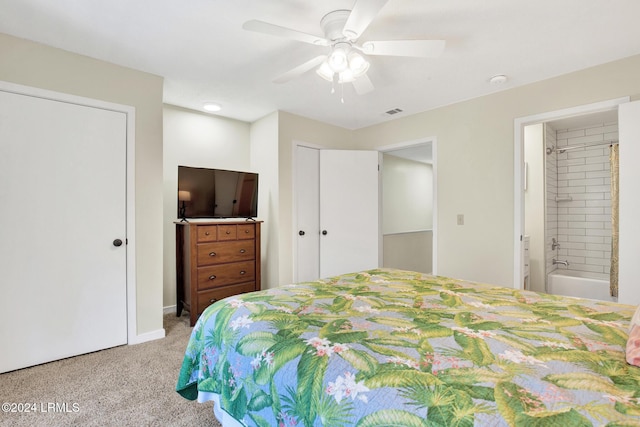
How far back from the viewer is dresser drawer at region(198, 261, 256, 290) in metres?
3.07

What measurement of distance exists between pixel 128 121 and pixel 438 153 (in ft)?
10.4

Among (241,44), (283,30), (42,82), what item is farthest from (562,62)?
(42,82)

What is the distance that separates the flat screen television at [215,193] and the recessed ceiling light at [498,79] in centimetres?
260

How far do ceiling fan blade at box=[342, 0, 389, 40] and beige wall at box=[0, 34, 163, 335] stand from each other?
1973 millimetres

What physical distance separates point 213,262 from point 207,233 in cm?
32

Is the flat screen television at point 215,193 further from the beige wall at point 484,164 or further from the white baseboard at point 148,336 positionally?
the beige wall at point 484,164

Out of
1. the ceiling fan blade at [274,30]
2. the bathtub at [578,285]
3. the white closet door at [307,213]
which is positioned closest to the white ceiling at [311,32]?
the ceiling fan blade at [274,30]


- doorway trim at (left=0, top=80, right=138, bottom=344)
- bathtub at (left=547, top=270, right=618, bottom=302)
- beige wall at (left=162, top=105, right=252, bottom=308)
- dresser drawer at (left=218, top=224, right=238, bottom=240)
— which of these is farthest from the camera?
bathtub at (left=547, top=270, right=618, bottom=302)

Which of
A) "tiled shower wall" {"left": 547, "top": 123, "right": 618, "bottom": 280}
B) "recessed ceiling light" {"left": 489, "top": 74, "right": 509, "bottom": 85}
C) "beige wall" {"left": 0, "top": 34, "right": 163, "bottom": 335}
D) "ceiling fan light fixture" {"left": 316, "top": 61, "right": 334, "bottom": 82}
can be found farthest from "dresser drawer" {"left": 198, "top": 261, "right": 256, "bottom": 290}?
"tiled shower wall" {"left": 547, "top": 123, "right": 618, "bottom": 280}

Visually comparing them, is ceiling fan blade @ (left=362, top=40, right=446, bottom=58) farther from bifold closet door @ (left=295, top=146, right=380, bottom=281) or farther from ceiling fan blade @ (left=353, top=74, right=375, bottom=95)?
bifold closet door @ (left=295, top=146, right=380, bottom=281)

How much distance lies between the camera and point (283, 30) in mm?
1650

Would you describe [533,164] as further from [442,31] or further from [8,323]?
[8,323]

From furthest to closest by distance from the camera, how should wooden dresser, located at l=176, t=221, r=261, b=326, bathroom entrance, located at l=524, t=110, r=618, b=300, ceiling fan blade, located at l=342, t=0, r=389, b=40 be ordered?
bathroom entrance, located at l=524, t=110, r=618, b=300 < wooden dresser, located at l=176, t=221, r=261, b=326 < ceiling fan blade, located at l=342, t=0, r=389, b=40

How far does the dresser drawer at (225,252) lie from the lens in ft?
10.1
